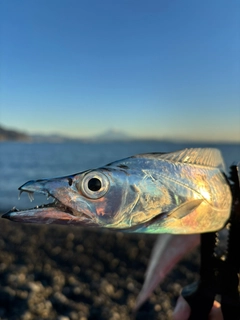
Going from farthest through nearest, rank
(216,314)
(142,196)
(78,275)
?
(78,275), (216,314), (142,196)

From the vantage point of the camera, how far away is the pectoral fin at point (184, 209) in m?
1.26

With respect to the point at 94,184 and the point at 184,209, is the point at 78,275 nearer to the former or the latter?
the point at 184,209

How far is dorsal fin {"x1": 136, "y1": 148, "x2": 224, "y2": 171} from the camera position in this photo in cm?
133

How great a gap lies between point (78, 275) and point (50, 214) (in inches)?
151

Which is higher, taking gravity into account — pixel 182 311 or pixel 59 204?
pixel 59 204

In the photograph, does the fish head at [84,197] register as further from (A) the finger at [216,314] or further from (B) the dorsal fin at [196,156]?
(A) the finger at [216,314]

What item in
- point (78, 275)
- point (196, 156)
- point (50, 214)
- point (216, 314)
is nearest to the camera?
point (50, 214)

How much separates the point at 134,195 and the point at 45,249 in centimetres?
466

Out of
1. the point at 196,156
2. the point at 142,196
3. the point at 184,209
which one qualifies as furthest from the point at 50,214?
the point at 196,156

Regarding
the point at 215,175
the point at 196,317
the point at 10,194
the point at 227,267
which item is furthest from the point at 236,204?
the point at 10,194

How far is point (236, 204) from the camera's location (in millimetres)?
1521

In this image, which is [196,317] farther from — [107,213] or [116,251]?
[116,251]

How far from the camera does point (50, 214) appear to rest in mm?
1068

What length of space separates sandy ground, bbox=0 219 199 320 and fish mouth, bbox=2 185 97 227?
9.17 ft
